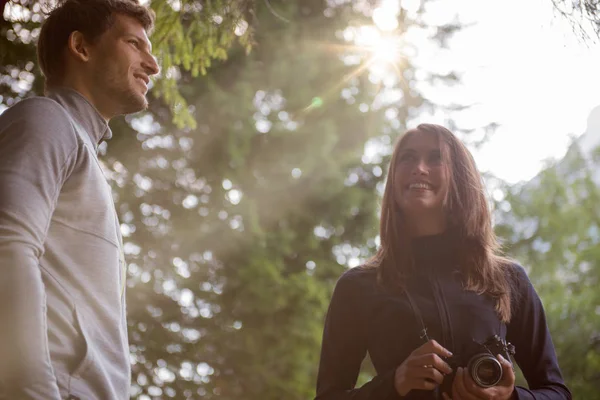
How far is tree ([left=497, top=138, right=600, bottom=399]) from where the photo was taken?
1383 centimetres

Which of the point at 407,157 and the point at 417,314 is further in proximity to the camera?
the point at 407,157

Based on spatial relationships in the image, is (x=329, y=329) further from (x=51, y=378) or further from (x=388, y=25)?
(x=388, y=25)

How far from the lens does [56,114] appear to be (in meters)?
1.64

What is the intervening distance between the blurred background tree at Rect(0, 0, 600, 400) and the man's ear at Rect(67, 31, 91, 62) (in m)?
6.18

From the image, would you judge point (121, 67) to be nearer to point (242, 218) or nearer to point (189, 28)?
point (189, 28)

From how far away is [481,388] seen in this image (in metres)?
2.05

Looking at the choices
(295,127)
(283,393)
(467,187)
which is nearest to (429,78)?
(295,127)

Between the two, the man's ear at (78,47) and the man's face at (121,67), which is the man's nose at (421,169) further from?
the man's ear at (78,47)

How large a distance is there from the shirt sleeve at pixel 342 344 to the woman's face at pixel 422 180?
40cm

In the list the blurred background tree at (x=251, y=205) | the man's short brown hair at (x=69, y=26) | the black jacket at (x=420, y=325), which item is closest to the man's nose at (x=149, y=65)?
the man's short brown hair at (x=69, y=26)

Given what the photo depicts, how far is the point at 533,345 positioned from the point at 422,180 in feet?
2.50

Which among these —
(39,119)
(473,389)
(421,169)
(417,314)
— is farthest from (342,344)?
(39,119)

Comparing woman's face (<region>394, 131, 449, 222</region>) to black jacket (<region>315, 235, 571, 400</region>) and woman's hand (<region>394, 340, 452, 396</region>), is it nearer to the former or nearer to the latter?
black jacket (<region>315, 235, 571, 400</region>)

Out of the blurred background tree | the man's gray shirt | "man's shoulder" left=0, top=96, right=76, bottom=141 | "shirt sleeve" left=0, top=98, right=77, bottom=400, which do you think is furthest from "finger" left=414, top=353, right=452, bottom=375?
the blurred background tree
